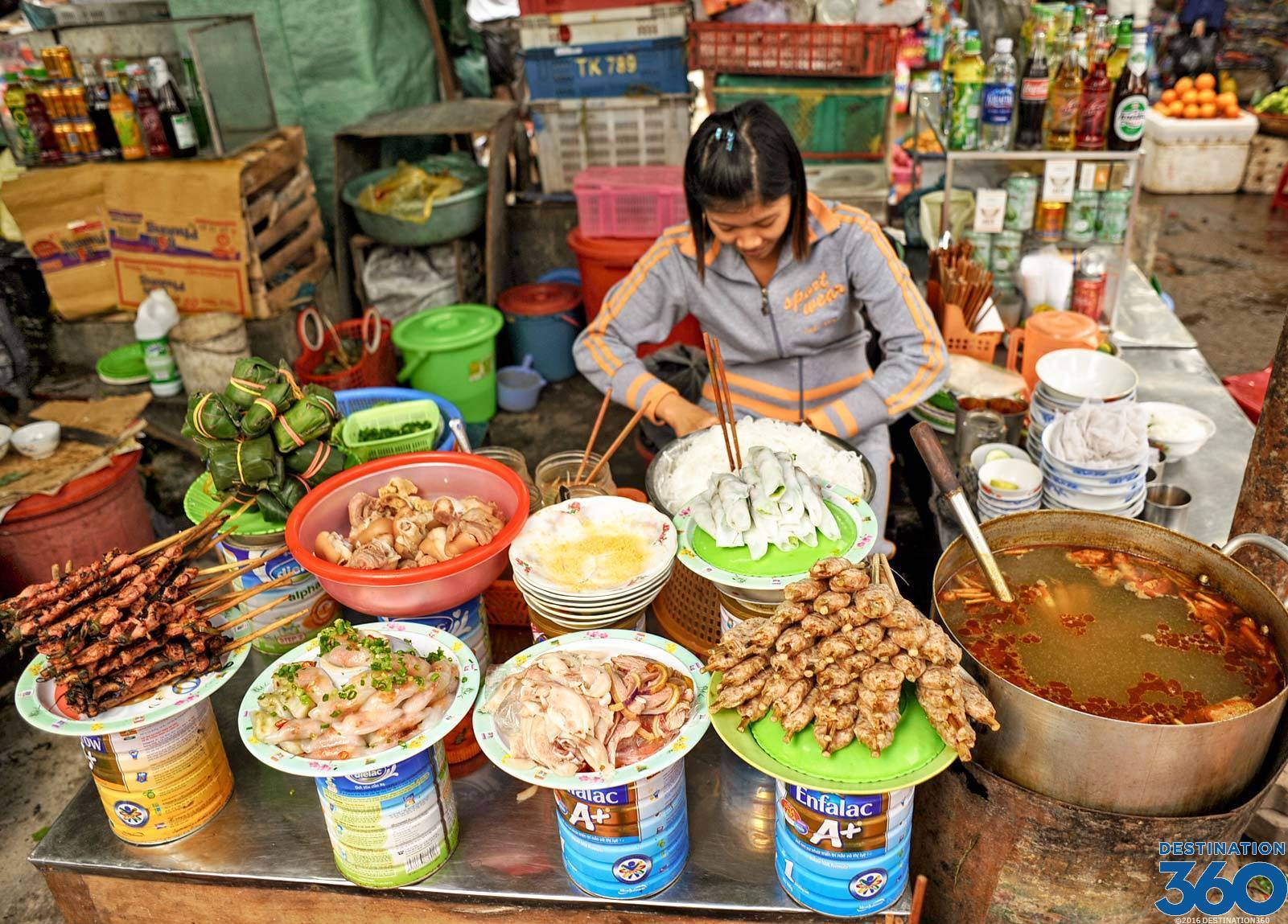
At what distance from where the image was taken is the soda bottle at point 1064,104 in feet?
14.8

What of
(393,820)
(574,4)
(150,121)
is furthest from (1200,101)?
(393,820)

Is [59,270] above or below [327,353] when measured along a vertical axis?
above

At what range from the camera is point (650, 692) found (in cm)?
204

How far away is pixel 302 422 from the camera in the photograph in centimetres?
260

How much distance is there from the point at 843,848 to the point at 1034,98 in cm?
405

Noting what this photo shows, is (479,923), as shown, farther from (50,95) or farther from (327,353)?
(50,95)

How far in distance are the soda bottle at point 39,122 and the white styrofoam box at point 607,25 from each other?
2.89 metres

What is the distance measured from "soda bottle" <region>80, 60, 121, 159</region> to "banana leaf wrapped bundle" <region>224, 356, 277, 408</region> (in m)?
3.75

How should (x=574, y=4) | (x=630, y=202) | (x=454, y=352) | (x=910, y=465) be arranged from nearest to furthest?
(x=910, y=465)
(x=454, y=352)
(x=630, y=202)
(x=574, y=4)

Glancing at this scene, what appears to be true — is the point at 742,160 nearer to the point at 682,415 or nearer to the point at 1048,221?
the point at 682,415

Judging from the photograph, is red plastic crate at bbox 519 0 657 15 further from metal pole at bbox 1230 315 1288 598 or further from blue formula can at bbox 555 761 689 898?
blue formula can at bbox 555 761 689 898

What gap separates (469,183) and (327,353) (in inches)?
64.1

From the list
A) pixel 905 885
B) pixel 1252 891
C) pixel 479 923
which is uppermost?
pixel 905 885

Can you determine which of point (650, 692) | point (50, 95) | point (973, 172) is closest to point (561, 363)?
point (973, 172)
